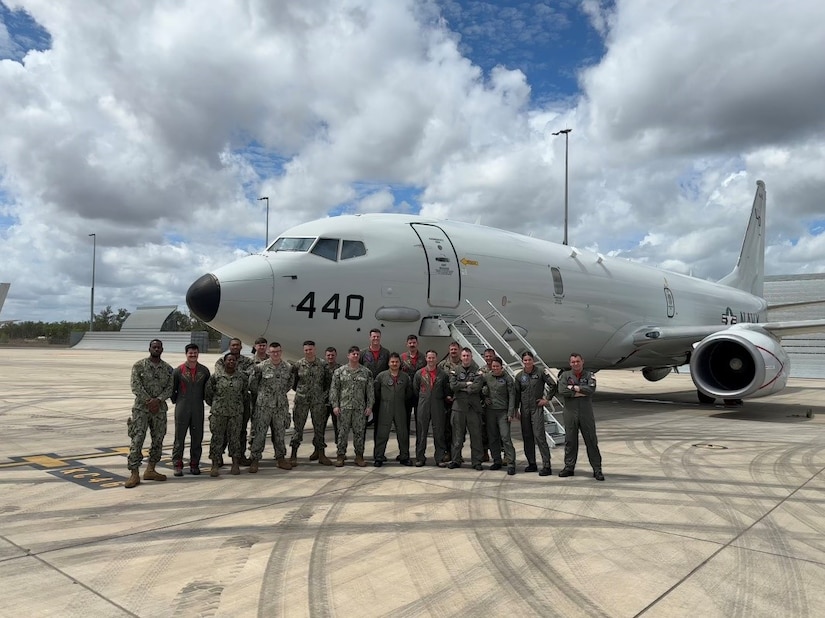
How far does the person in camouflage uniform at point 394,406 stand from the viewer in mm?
8102

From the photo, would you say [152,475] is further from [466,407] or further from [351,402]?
[466,407]

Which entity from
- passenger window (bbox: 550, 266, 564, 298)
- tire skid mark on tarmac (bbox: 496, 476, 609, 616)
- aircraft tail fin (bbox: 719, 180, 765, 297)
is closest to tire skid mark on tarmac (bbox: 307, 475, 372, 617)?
tire skid mark on tarmac (bbox: 496, 476, 609, 616)

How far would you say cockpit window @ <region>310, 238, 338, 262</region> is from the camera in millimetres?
10320

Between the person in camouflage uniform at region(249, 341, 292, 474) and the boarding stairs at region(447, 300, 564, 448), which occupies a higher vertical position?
the boarding stairs at region(447, 300, 564, 448)

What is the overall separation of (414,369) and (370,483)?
→ 7.17 ft

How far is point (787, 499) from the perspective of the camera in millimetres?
6324

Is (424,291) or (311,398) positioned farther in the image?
(424,291)

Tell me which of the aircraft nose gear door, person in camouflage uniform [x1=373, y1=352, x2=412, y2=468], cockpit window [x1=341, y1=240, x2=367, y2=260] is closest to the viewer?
person in camouflage uniform [x1=373, y1=352, x2=412, y2=468]

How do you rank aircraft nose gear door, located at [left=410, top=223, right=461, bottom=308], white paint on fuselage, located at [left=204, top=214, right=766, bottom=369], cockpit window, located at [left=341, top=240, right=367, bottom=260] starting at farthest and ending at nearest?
aircraft nose gear door, located at [left=410, top=223, right=461, bottom=308] < cockpit window, located at [left=341, top=240, right=367, bottom=260] < white paint on fuselage, located at [left=204, top=214, right=766, bottom=369]

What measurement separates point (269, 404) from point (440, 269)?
4.69 m

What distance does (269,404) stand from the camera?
7.58 metres

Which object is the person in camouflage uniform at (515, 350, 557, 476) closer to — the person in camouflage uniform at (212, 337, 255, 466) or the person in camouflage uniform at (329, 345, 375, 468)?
the person in camouflage uniform at (329, 345, 375, 468)

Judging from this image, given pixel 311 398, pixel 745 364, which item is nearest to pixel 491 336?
pixel 311 398

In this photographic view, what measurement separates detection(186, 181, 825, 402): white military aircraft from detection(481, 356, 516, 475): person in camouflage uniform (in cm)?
297
